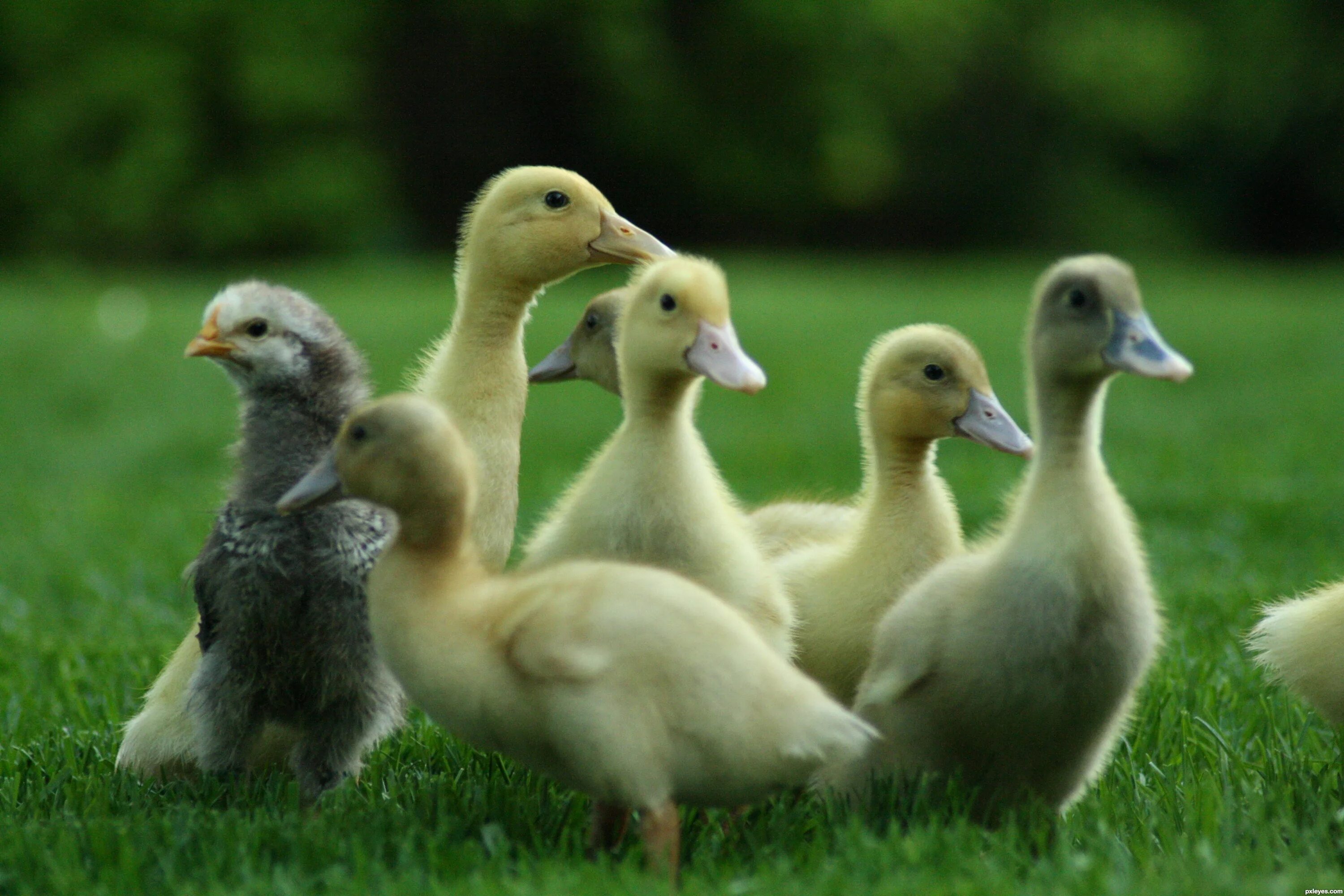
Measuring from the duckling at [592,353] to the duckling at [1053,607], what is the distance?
1.24 m

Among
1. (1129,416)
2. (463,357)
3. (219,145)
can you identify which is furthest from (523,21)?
(463,357)

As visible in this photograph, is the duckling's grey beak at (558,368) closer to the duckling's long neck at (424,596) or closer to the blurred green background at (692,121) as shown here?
the duckling's long neck at (424,596)

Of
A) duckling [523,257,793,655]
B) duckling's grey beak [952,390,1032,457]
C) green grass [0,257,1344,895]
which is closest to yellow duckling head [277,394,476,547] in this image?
duckling [523,257,793,655]

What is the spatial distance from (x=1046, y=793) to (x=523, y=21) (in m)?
28.0

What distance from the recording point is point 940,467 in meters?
9.18

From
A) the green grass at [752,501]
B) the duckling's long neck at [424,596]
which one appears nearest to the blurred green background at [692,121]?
the green grass at [752,501]

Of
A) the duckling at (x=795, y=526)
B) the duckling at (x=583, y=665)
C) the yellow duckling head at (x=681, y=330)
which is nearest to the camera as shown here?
the duckling at (x=583, y=665)

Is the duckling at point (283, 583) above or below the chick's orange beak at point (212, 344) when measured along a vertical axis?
below

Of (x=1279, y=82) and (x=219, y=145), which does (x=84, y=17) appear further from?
(x=1279, y=82)

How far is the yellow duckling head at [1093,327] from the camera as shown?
3127mm

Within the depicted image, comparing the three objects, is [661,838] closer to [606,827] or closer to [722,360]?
[606,827]

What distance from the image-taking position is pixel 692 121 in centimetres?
3017

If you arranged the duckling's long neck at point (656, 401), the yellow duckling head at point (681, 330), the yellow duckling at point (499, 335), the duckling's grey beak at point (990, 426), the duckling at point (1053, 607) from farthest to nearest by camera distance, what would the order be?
the yellow duckling at point (499, 335)
the duckling's grey beak at point (990, 426)
the duckling's long neck at point (656, 401)
the yellow duckling head at point (681, 330)
the duckling at point (1053, 607)

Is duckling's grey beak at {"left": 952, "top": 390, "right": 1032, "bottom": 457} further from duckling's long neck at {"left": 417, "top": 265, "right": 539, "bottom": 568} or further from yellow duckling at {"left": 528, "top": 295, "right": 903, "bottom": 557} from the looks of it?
duckling's long neck at {"left": 417, "top": 265, "right": 539, "bottom": 568}
